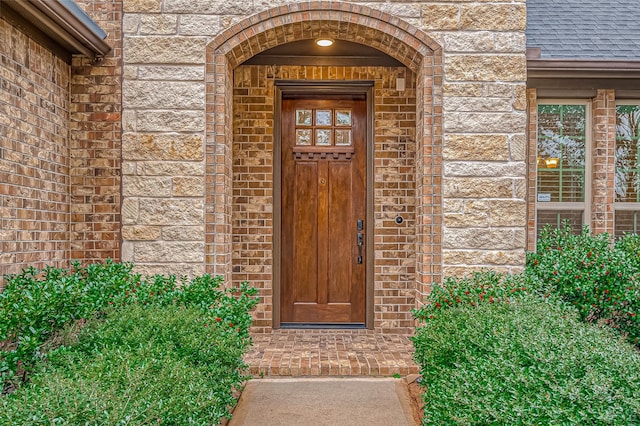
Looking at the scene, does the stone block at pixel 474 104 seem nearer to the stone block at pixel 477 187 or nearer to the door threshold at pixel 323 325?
the stone block at pixel 477 187

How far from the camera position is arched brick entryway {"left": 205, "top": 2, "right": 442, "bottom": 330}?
153 inches

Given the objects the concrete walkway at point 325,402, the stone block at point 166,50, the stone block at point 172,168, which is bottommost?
the concrete walkway at point 325,402

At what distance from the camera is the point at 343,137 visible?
5.34 meters

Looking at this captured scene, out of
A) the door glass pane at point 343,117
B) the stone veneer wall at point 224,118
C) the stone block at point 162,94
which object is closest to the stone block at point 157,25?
the stone veneer wall at point 224,118

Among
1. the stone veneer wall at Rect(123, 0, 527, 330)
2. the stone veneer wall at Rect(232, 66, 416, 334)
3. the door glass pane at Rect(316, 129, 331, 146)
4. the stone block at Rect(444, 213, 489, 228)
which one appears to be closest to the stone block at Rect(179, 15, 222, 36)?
the stone veneer wall at Rect(123, 0, 527, 330)

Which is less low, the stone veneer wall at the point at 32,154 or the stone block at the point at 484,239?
the stone veneer wall at the point at 32,154

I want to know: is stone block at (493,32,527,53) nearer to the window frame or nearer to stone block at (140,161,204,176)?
the window frame

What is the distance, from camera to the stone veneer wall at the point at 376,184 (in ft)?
17.0

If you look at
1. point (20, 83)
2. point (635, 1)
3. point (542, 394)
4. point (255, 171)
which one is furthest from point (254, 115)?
point (635, 1)

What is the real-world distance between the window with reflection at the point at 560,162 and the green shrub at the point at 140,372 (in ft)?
11.2

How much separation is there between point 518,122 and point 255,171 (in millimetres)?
2607

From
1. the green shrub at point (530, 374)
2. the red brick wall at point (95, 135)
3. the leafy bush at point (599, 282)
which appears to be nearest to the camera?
the green shrub at point (530, 374)

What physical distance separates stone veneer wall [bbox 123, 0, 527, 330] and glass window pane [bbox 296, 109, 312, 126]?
145 cm

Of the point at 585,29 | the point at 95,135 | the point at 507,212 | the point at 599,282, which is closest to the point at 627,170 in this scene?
the point at 585,29
